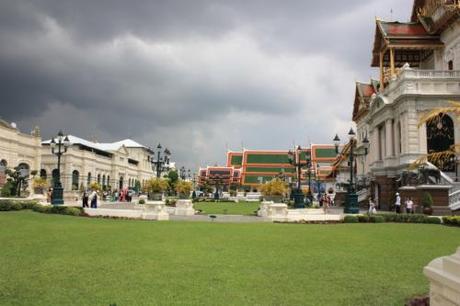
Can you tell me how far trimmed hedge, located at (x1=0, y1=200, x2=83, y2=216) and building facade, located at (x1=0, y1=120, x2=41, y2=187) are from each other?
94.8 feet

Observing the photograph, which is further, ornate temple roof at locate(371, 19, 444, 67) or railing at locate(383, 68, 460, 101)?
ornate temple roof at locate(371, 19, 444, 67)

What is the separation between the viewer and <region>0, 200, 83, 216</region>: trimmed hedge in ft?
78.9

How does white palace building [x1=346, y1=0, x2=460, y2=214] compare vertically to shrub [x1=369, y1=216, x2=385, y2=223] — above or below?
above

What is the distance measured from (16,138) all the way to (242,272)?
59.3 m

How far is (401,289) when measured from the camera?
6.87 metres

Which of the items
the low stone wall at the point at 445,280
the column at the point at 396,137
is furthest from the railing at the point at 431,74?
the low stone wall at the point at 445,280

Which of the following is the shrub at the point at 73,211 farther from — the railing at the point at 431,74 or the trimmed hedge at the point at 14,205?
the railing at the point at 431,74

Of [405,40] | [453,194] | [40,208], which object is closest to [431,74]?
[405,40]

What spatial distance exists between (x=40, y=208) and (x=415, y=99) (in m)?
25.2

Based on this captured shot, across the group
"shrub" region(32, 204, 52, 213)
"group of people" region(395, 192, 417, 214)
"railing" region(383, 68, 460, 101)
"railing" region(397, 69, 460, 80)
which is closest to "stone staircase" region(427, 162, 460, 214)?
"group of people" region(395, 192, 417, 214)

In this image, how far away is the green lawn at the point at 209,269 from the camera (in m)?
6.35

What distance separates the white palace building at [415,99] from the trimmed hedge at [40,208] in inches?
799

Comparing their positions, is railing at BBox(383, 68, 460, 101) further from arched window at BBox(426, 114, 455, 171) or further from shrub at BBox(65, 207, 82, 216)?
shrub at BBox(65, 207, 82, 216)

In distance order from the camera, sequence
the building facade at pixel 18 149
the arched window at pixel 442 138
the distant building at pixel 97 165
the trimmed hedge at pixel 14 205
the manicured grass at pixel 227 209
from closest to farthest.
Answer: the trimmed hedge at pixel 14 205 → the arched window at pixel 442 138 → the manicured grass at pixel 227 209 → the building facade at pixel 18 149 → the distant building at pixel 97 165
